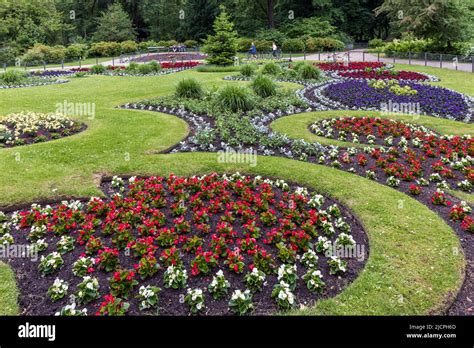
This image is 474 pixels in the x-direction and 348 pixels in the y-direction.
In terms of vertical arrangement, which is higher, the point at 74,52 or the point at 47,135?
the point at 74,52

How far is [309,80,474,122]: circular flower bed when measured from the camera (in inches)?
498

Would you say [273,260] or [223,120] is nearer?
[273,260]

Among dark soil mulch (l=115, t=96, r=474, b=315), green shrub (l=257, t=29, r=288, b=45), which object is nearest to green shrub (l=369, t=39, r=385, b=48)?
green shrub (l=257, t=29, r=288, b=45)

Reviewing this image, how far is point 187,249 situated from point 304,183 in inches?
121

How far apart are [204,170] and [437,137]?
6343mm

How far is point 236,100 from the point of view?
1251 cm

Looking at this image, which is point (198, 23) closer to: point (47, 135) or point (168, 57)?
point (168, 57)

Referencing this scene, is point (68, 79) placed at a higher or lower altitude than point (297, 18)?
lower

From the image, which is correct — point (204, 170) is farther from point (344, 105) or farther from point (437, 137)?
point (344, 105)

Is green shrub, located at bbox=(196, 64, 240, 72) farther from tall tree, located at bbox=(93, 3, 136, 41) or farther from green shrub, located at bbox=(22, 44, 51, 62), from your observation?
tall tree, located at bbox=(93, 3, 136, 41)

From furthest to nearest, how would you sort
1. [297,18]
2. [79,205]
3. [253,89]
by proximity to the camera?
1. [297,18]
2. [253,89]
3. [79,205]

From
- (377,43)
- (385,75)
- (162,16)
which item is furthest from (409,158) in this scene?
(162,16)

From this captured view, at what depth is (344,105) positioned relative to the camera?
45.4 ft
